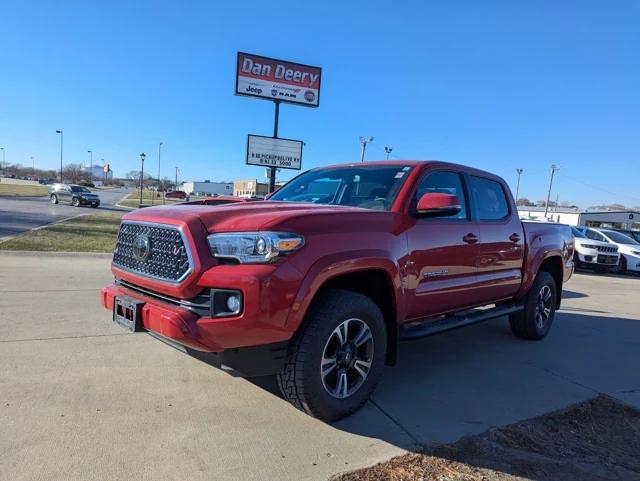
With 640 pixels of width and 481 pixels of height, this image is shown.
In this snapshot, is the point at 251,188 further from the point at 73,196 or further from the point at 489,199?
the point at 489,199

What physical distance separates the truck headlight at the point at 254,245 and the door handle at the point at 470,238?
2110mm

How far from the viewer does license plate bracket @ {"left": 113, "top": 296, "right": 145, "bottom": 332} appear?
3107 millimetres

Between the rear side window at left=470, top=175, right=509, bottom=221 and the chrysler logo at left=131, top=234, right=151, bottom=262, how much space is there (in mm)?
3257

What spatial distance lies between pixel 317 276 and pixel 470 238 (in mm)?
2123

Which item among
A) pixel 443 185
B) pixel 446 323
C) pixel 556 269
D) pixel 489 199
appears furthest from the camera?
pixel 556 269

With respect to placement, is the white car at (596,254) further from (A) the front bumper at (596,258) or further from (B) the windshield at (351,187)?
(B) the windshield at (351,187)

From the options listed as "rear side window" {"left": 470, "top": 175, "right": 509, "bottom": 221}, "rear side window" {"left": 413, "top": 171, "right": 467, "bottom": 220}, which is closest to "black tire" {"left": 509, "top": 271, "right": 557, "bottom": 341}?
"rear side window" {"left": 470, "top": 175, "right": 509, "bottom": 221}

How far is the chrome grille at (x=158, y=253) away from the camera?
9.77 feet

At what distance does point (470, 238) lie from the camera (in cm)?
449

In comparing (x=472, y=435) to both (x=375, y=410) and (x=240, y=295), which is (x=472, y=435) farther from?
(x=240, y=295)

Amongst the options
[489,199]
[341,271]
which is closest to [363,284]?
[341,271]

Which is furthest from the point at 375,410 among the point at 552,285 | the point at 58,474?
the point at 552,285

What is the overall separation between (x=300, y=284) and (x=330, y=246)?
0.37m

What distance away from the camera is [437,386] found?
4.14 metres
